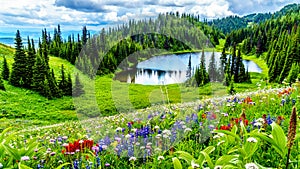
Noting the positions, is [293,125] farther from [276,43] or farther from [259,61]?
[259,61]

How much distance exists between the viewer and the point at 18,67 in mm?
73438

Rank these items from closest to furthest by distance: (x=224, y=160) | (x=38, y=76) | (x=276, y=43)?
(x=224, y=160) < (x=38, y=76) < (x=276, y=43)

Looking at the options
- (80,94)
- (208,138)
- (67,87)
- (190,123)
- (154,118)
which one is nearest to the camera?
(208,138)

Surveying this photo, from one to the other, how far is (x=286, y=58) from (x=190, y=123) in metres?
79.2

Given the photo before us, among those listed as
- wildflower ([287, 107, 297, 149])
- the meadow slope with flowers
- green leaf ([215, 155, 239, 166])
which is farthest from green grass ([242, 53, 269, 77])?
wildflower ([287, 107, 297, 149])

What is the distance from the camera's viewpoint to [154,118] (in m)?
7.50

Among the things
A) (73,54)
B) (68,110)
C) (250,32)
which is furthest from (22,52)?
(250,32)

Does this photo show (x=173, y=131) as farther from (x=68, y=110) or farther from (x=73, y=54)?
(x=73, y=54)

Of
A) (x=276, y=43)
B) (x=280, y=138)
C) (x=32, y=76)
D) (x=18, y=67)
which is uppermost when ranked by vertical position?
(x=276, y=43)

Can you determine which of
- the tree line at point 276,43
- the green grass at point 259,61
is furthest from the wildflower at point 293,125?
the green grass at point 259,61

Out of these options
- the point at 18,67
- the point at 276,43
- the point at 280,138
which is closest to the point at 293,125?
the point at 280,138

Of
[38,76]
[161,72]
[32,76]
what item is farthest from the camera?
[161,72]

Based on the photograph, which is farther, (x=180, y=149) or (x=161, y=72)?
(x=161, y=72)

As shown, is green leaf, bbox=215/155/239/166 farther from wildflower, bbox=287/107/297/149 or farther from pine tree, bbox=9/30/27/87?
pine tree, bbox=9/30/27/87
